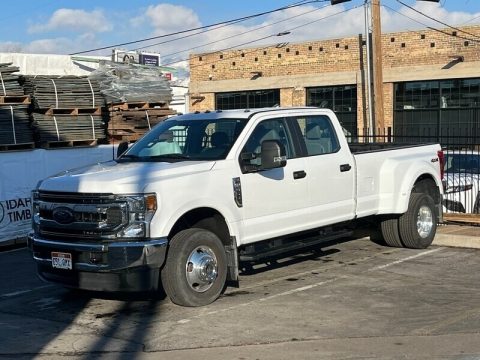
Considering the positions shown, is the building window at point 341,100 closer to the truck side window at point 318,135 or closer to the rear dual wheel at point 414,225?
the rear dual wheel at point 414,225

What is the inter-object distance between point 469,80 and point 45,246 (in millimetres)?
25169

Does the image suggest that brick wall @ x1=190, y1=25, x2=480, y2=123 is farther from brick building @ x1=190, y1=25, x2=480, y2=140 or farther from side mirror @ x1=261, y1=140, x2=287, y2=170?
side mirror @ x1=261, y1=140, x2=287, y2=170

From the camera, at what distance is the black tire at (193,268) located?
6750mm

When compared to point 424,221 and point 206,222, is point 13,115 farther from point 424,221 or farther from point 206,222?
point 424,221

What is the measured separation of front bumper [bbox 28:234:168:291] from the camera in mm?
6430

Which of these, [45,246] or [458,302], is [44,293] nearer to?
[45,246]

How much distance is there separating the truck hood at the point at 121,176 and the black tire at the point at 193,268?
0.64 meters

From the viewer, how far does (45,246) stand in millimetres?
6953

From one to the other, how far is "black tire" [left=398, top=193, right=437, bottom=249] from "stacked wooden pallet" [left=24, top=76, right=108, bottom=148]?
254 inches

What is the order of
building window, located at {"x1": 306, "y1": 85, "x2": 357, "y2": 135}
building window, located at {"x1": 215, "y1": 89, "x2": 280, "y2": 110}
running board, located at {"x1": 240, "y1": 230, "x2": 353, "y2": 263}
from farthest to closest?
building window, located at {"x1": 215, "y1": 89, "x2": 280, "y2": 110}, building window, located at {"x1": 306, "y1": 85, "x2": 357, "y2": 135}, running board, located at {"x1": 240, "y1": 230, "x2": 353, "y2": 263}

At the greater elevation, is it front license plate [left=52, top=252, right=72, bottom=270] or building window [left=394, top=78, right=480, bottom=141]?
building window [left=394, top=78, right=480, bottom=141]

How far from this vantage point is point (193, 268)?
6.91m

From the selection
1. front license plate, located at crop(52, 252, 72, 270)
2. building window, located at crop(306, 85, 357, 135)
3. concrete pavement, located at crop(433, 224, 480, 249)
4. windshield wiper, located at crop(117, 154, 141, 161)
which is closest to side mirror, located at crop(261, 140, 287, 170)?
windshield wiper, located at crop(117, 154, 141, 161)

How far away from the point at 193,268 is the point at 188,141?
66.2 inches
